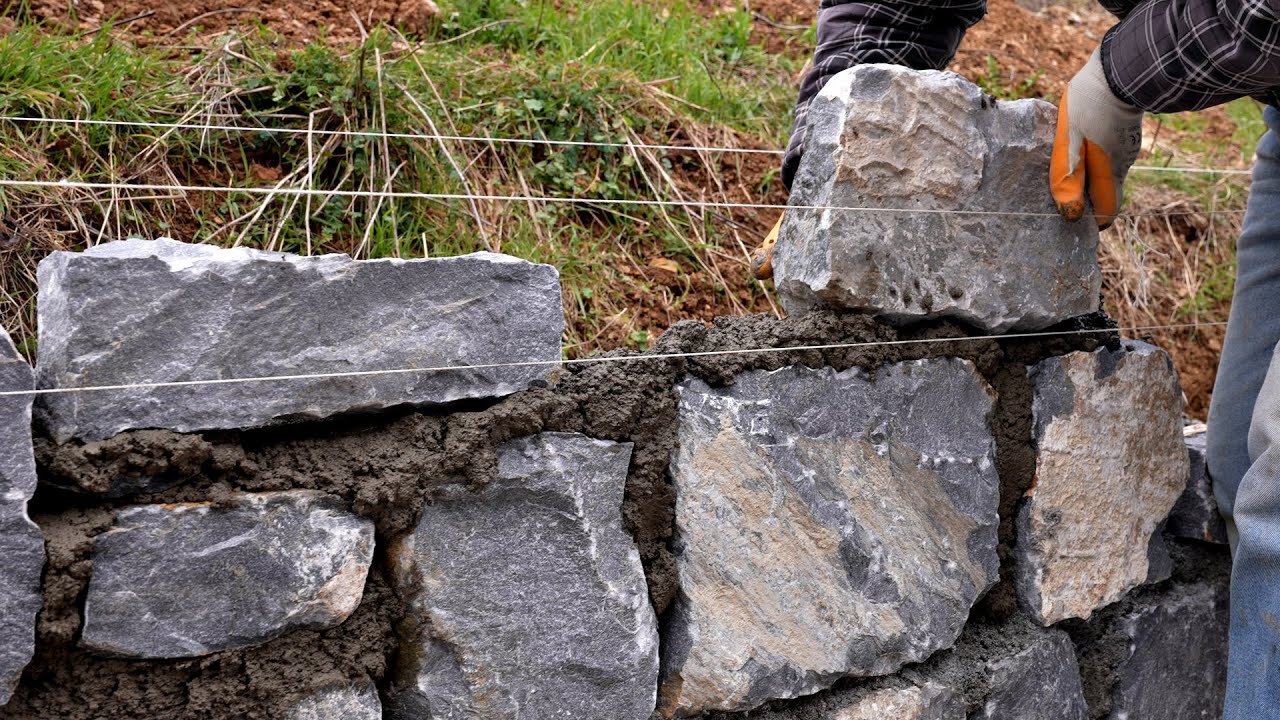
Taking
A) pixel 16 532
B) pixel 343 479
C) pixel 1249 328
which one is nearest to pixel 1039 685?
pixel 1249 328

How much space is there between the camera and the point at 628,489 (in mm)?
1651

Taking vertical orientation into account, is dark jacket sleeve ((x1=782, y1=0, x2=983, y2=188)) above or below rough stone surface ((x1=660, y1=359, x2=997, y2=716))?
above

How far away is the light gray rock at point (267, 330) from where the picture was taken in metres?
1.24

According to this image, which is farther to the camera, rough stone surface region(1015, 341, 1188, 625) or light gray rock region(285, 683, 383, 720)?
rough stone surface region(1015, 341, 1188, 625)

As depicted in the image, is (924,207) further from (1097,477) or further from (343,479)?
(343,479)

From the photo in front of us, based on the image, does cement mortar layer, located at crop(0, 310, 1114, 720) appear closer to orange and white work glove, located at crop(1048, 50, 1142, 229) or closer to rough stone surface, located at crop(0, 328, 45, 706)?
rough stone surface, located at crop(0, 328, 45, 706)

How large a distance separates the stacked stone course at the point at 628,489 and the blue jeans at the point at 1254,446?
0.10 metres

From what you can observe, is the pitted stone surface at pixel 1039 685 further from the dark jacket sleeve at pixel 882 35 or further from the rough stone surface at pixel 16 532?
the rough stone surface at pixel 16 532

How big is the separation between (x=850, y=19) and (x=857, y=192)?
0.50 m

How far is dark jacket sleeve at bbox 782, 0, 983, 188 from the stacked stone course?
0.86 feet

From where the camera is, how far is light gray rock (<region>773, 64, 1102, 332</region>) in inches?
69.2

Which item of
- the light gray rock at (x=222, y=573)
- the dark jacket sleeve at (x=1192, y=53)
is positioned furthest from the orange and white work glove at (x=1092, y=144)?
the light gray rock at (x=222, y=573)

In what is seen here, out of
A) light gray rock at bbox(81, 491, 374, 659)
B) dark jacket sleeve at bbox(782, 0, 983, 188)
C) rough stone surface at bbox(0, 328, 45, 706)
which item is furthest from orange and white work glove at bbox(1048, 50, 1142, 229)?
rough stone surface at bbox(0, 328, 45, 706)

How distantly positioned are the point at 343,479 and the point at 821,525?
801 millimetres
